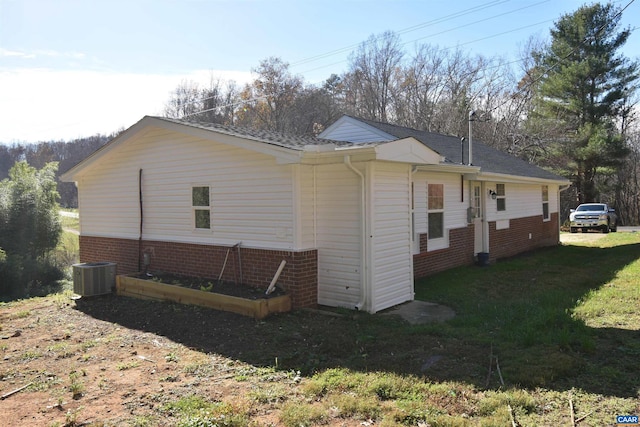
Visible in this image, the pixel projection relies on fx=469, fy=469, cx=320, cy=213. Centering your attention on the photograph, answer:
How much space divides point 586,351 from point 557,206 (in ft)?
51.7

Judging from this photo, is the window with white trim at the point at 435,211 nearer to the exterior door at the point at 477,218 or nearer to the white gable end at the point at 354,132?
the exterior door at the point at 477,218

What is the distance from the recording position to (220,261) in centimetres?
891

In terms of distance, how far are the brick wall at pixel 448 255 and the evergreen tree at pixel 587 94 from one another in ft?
68.1

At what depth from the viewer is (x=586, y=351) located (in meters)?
5.18

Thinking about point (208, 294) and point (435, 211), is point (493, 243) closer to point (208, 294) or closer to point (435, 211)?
point (435, 211)

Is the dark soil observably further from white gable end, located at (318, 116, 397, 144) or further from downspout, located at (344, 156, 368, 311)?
white gable end, located at (318, 116, 397, 144)

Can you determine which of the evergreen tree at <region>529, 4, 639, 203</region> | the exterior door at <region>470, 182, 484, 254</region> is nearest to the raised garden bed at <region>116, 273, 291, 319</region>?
the exterior door at <region>470, 182, 484, 254</region>

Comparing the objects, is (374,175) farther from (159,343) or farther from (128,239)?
(128,239)

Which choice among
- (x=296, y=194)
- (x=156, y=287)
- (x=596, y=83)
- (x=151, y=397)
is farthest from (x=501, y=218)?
(x=596, y=83)

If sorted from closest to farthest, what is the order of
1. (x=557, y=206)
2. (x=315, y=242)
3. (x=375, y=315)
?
(x=375, y=315) → (x=315, y=242) → (x=557, y=206)

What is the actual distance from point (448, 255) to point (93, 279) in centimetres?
792

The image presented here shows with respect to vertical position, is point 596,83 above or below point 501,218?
above

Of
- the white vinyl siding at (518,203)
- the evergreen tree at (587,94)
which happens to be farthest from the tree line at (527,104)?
the white vinyl siding at (518,203)

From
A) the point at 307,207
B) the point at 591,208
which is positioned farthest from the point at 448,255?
the point at 591,208
